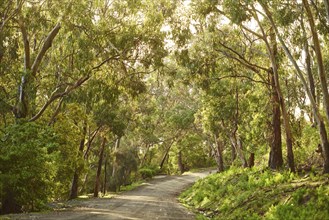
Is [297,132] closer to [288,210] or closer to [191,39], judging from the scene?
[191,39]

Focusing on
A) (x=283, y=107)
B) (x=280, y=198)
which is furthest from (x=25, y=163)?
(x=283, y=107)

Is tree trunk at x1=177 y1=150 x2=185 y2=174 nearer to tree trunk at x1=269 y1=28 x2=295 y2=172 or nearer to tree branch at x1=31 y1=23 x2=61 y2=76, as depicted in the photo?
tree trunk at x1=269 y1=28 x2=295 y2=172

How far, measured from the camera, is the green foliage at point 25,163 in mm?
17484

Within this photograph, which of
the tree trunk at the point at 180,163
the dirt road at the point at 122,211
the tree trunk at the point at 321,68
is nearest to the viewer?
the tree trunk at the point at 321,68

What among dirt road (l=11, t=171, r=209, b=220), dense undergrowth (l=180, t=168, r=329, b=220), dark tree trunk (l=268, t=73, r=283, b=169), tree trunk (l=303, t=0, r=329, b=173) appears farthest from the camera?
dark tree trunk (l=268, t=73, r=283, b=169)

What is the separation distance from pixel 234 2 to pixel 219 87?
48.2 feet

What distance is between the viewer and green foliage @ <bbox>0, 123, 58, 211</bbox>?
1748 centimetres

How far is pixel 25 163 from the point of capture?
1794 cm

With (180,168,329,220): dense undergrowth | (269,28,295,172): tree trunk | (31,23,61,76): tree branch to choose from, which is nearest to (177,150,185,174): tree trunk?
(180,168,329,220): dense undergrowth

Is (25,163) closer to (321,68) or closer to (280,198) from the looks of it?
(280,198)

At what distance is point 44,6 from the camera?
2131cm

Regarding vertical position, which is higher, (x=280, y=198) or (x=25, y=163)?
(x=25, y=163)

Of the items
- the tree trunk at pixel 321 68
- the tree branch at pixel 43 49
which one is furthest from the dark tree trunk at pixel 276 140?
the tree branch at pixel 43 49

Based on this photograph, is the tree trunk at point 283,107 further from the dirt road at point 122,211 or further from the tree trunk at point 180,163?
the tree trunk at point 180,163
